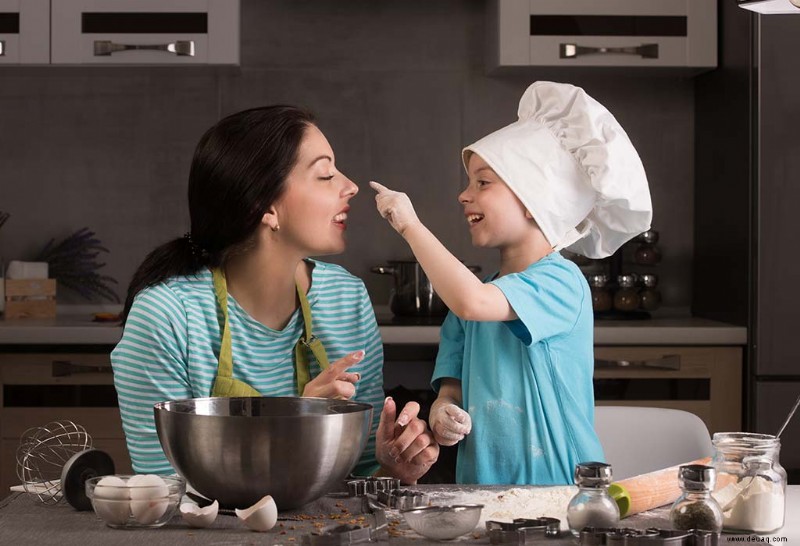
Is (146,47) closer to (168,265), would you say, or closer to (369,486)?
(168,265)

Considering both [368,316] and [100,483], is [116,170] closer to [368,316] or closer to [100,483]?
[368,316]

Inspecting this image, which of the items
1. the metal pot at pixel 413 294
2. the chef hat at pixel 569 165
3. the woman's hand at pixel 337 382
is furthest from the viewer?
the metal pot at pixel 413 294

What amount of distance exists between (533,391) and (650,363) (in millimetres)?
1392

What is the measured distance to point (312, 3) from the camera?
359 centimetres

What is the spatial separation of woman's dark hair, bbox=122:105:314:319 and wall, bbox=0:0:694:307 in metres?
1.79

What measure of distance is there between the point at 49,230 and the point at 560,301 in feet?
7.78

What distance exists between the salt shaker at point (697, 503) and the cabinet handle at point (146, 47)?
8.24ft

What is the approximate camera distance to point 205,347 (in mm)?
1692

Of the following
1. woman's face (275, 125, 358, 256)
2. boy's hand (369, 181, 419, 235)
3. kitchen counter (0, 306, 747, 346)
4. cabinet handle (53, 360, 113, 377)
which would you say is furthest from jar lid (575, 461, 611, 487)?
cabinet handle (53, 360, 113, 377)

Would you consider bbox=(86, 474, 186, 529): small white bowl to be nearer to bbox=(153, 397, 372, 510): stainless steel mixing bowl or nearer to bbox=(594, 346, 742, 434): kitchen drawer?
bbox=(153, 397, 372, 510): stainless steel mixing bowl

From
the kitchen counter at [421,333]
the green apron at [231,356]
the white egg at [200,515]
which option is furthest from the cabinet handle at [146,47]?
the white egg at [200,515]

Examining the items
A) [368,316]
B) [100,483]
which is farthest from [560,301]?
[100,483]

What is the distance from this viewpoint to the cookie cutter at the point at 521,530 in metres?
1.02

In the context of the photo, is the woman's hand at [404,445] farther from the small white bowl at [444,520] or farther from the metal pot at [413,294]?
the metal pot at [413,294]
